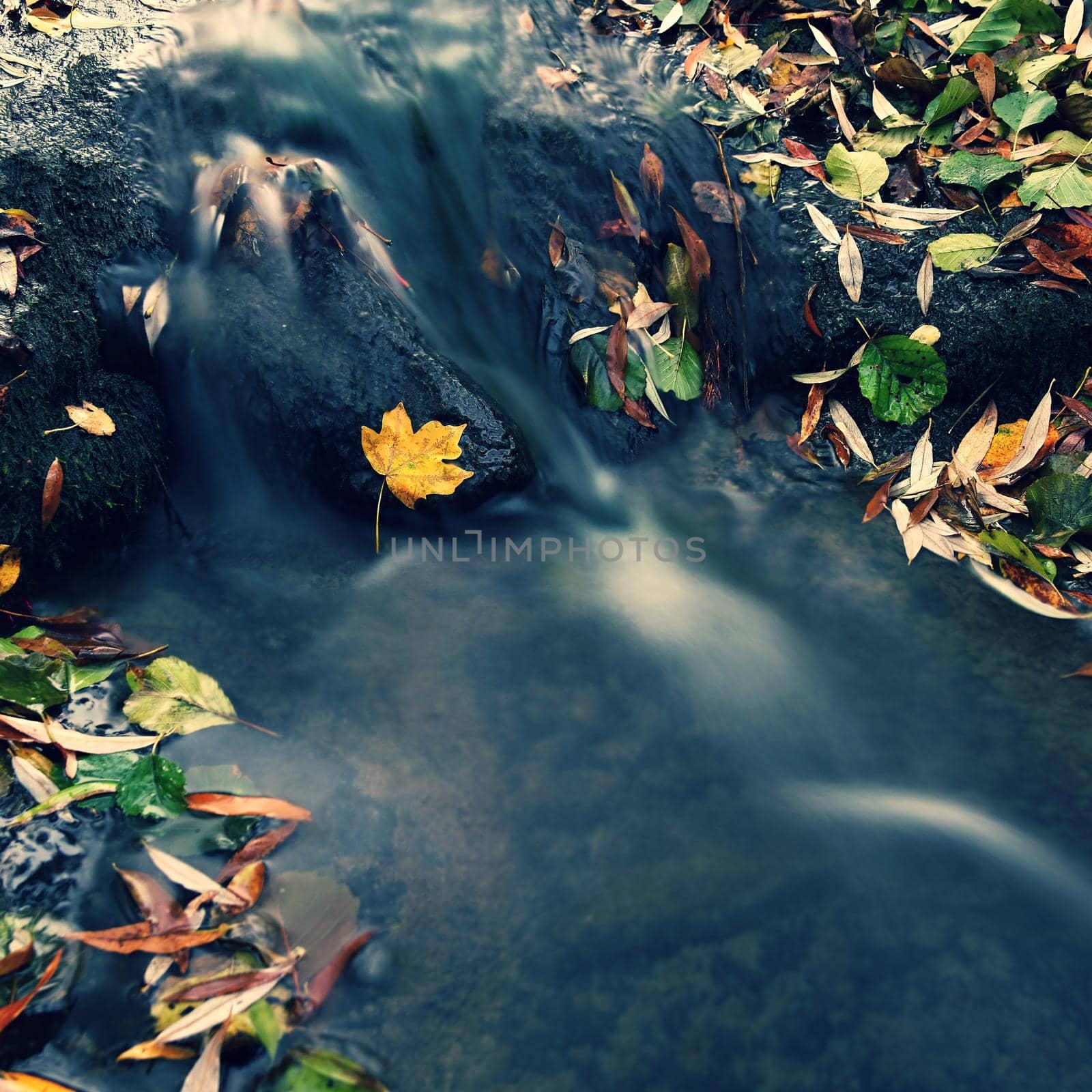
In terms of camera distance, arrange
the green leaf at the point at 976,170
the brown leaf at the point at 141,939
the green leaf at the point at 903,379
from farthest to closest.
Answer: the green leaf at the point at 976,170 < the green leaf at the point at 903,379 < the brown leaf at the point at 141,939

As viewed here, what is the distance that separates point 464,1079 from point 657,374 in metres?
1.99

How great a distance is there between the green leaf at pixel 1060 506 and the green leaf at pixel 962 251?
0.77 m

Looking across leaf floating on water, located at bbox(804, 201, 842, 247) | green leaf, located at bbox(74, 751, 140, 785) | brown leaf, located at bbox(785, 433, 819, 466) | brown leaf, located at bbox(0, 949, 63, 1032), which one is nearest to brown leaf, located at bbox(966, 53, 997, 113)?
leaf floating on water, located at bbox(804, 201, 842, 247)

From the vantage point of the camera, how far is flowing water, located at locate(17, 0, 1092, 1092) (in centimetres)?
147

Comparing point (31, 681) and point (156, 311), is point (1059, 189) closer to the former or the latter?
point (156, 311)

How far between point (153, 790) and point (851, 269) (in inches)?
96.7

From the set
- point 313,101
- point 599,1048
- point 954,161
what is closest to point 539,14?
point 313,101

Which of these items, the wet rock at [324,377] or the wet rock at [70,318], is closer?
the wet rock at [70,318]

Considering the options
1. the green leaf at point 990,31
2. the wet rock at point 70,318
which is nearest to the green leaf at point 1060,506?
the green leaf at point 990,31

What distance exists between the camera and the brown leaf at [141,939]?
4.79 feet

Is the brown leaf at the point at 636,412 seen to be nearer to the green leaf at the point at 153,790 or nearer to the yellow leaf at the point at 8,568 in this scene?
the green leaf at the point at 153,790

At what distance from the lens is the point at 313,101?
2707 millimetres

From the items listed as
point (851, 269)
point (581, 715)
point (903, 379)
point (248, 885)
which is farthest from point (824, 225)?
point (248, 885)

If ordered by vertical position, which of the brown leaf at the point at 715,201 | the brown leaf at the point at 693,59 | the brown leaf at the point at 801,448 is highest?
the brown leaf at the point at 693,59
